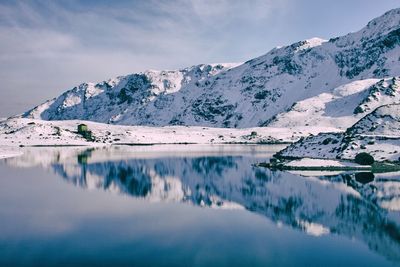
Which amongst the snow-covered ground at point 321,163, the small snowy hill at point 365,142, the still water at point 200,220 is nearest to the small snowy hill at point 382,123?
the small snowy hill at point 365,142

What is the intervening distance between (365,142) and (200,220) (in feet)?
210

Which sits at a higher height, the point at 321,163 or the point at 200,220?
the point at 321,163

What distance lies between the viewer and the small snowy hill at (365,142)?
8875 cm

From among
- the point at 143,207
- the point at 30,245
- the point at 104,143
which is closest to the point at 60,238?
the point at 30,245

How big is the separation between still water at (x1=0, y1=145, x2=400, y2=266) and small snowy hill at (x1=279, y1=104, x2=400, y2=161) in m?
19.5

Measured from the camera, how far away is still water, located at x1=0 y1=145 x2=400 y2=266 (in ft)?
92.5

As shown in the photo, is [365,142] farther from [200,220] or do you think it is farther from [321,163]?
[200,220]

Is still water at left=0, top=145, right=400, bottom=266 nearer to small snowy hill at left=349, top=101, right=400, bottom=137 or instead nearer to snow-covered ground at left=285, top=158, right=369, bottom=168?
snow-covered ground at left=285, top=158, right=369, bottom=168

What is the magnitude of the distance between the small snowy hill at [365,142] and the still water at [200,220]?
19.5 meters

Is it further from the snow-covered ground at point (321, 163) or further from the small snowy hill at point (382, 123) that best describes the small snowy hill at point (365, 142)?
the snow-covered ground at point (321, 163)

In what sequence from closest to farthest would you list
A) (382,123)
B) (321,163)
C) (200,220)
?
(200,220) < (321,163) < (382,123)

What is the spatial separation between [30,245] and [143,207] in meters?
16.4

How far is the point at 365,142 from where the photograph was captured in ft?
305

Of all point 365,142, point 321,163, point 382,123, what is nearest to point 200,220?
point 321,163
